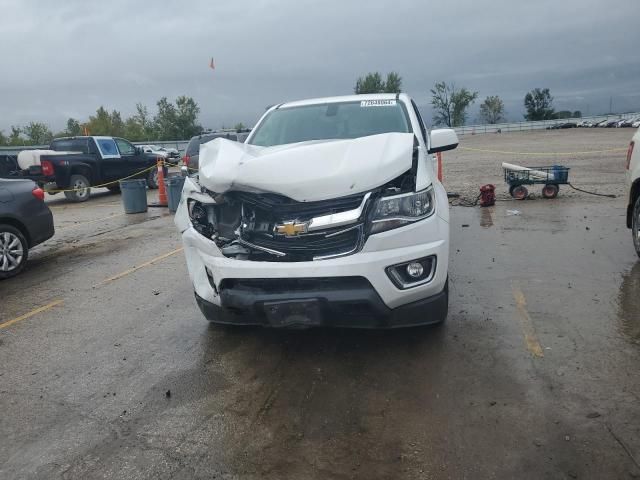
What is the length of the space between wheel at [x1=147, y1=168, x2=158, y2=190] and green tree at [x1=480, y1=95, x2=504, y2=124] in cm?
9938

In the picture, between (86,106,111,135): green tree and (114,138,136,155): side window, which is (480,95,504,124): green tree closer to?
(86,106,111,135): green tree

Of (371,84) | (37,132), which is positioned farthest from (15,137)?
(371,84)

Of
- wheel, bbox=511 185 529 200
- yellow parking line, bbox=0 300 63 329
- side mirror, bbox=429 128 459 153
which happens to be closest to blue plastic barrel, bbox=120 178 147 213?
yellow parking line, bbox=0 300 63 329

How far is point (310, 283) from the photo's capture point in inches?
131

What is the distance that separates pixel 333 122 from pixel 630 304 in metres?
3.17

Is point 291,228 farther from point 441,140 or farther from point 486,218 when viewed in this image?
point 486,218

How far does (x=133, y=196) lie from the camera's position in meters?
12.2

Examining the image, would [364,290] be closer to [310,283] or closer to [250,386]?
[310,283]

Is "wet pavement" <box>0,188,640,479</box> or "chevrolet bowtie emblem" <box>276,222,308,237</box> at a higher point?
"chevrolet bowtie emblem" <box>276,222,308,237</box>

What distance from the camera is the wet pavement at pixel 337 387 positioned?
8.87 feet

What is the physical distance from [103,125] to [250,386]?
8223 centimetres

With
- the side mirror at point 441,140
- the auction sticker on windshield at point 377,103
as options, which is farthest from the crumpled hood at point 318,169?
the auction sticker on windshield at point 377,103

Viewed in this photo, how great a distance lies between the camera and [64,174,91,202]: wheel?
1519 centimetres

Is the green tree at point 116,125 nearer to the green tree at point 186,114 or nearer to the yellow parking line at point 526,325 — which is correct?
the green tree at point 186,114
